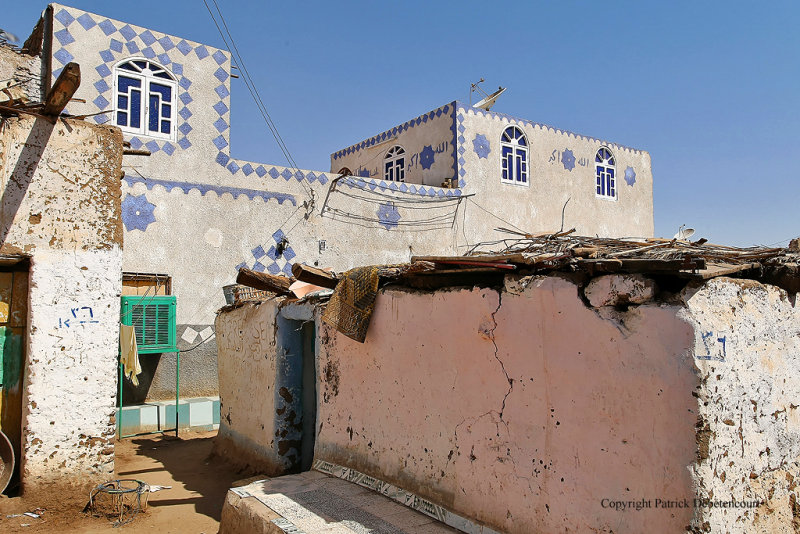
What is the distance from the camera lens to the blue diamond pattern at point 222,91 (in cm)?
1108

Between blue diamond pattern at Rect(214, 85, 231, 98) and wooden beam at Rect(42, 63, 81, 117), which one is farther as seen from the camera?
blue diamond pattern at Rect(214, 85, 231, 98)

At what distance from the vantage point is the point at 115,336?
6.30m

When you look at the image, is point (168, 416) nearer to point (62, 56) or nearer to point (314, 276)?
point (314, 276)

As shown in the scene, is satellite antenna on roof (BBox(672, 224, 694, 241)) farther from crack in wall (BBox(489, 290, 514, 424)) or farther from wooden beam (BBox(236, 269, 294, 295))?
wooden beam (BBox(236, 269, 294, 295))

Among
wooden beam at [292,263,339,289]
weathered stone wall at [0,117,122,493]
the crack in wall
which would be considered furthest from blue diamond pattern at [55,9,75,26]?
the crack in wall

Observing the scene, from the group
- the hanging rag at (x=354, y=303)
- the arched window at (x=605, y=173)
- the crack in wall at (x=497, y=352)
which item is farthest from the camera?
the arched window at (x=605, y=173)

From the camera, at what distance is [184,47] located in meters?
10.8

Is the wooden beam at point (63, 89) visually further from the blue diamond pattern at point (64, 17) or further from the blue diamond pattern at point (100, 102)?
the blue diamond pattern at point (64, 17)

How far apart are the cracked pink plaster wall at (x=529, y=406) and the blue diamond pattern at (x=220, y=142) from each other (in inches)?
268

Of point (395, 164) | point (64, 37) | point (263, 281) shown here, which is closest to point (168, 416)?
point (263, 281)

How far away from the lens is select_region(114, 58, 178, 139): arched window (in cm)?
1012

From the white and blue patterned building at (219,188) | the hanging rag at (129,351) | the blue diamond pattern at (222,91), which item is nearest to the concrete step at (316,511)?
the hanging rag at (129,351)

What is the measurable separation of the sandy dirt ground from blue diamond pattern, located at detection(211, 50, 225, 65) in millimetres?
7019

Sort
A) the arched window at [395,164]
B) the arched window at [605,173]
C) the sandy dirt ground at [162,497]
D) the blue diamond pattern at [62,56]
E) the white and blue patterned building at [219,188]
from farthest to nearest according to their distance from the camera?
the arched window at [605,173]
the arched window at [395,164]
the white and blue patterned building at [219,188]
the blue diamond pattern at [62,56]
the sandy dirt ground at [162,497]
